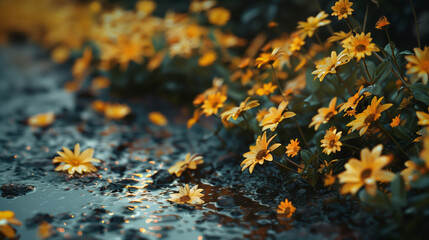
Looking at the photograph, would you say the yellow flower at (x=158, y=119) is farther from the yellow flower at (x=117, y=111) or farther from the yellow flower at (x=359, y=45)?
the yellow flower at (x=359, y=45)

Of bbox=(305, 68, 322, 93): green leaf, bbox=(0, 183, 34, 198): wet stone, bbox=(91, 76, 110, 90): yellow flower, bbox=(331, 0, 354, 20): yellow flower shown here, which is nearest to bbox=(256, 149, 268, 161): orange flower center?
bbox=(305, 68, 322, 93): green leaf

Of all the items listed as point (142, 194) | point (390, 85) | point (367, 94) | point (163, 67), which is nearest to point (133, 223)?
point (142, 194)

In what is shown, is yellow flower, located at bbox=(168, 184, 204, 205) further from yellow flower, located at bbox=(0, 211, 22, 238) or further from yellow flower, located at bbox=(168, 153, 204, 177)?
yellow flower, located at bbox=(0, 211, 22, 238)

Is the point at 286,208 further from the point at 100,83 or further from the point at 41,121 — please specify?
the point at 100,83

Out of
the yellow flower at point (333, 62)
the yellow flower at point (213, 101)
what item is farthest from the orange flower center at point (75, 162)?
the yellow flower at point (333, 62)

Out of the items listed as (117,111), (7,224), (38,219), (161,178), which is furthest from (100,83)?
(7,224)

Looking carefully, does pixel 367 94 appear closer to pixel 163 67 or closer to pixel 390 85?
pixel 390 85
